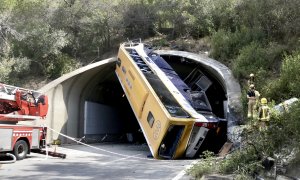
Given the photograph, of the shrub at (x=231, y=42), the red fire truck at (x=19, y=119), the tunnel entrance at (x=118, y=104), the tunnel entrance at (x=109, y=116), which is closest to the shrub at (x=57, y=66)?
the tunnel entrance at (x=118, y=104)

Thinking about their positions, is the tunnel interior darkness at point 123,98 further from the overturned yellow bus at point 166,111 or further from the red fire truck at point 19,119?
the red fire truck at point 19,119

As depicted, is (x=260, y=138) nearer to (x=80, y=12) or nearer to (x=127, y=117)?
(x=80, y=12)

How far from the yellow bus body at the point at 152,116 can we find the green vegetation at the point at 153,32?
3.95 metres

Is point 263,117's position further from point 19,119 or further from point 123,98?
point 123,98

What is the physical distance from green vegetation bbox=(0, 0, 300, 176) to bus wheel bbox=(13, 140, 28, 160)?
847cm

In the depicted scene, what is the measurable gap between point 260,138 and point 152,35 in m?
21.3

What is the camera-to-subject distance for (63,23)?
88.3ft

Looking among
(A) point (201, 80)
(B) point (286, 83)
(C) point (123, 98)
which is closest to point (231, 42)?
(A) point (201, 80)

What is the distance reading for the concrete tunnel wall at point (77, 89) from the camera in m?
19.3

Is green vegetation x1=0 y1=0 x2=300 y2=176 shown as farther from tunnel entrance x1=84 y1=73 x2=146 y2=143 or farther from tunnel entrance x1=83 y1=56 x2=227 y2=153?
tunnel entrance x1=84 y1=73 x2=146 y2=143

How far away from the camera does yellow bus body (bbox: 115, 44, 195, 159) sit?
14.2 metres

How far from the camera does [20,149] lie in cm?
1498

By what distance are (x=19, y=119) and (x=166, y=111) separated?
584 centimetres

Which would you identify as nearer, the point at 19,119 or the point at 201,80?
the point at 19,119
